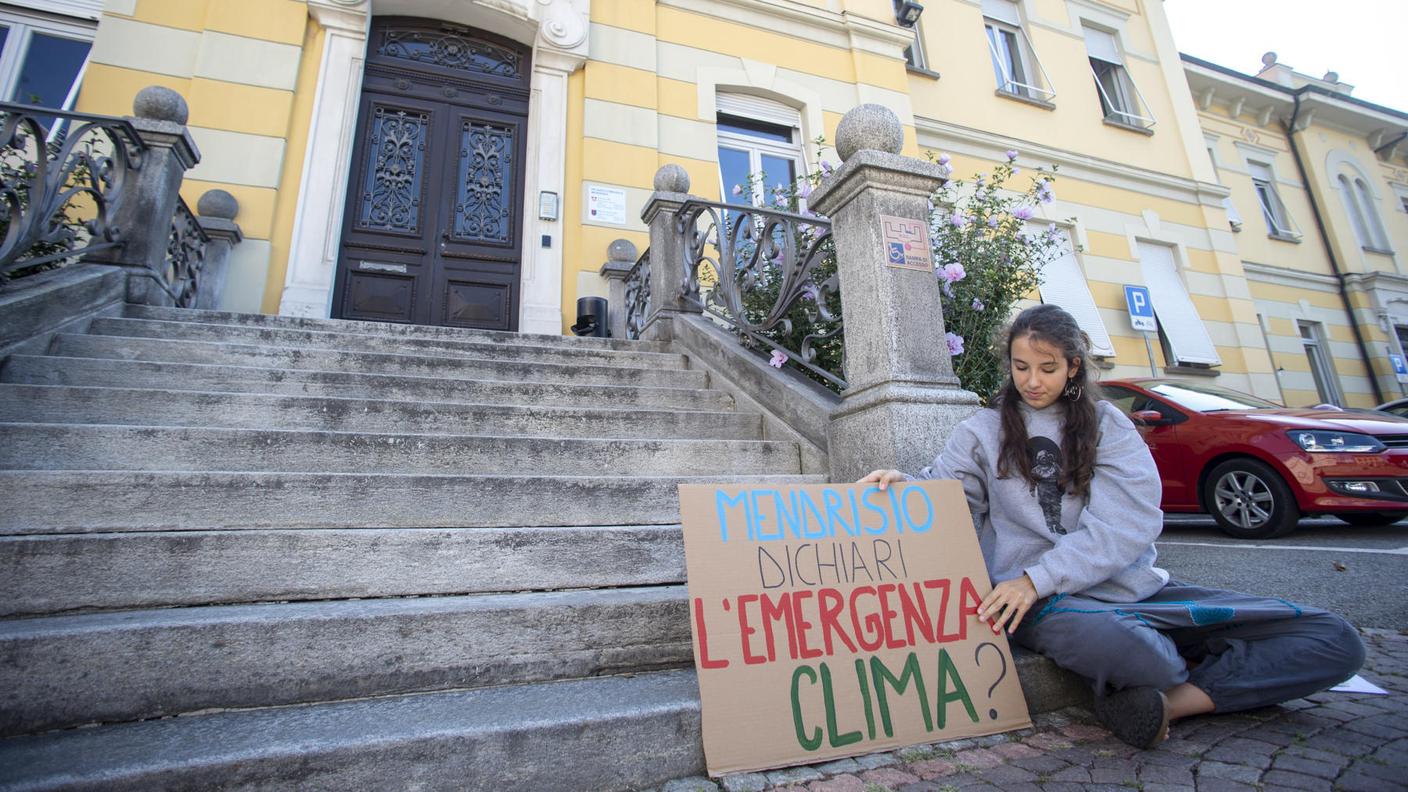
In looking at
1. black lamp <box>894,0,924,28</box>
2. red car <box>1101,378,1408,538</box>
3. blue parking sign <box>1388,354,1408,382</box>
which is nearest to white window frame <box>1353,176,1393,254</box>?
blue parking sign <box>1388,354,1408,382</box>

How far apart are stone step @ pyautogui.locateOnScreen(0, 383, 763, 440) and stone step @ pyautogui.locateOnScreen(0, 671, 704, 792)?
159cm

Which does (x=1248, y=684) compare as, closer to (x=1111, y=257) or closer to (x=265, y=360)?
(x=265, y=360)

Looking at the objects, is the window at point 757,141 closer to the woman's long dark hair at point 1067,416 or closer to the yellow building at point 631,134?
the yellow building at point 631,134

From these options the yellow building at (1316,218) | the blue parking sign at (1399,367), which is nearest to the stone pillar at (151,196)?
the yellow building at (1316,218)

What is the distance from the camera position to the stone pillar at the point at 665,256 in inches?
203

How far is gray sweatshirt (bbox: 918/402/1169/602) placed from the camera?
6.23 ft

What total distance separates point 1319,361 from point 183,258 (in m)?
18.3

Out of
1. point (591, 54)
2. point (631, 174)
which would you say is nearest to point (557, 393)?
point (631, 174)

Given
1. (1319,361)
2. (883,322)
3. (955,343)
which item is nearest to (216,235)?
(883,322)

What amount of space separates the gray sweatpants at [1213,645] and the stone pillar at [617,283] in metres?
5.02

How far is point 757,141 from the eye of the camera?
324 inches

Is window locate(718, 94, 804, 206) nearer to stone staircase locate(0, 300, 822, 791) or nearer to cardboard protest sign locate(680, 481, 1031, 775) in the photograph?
stone staircase locate(0, 300, 822, 791)

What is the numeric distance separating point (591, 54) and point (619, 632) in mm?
7118

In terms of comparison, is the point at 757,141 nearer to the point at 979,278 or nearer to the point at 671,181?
the point at 671,181
